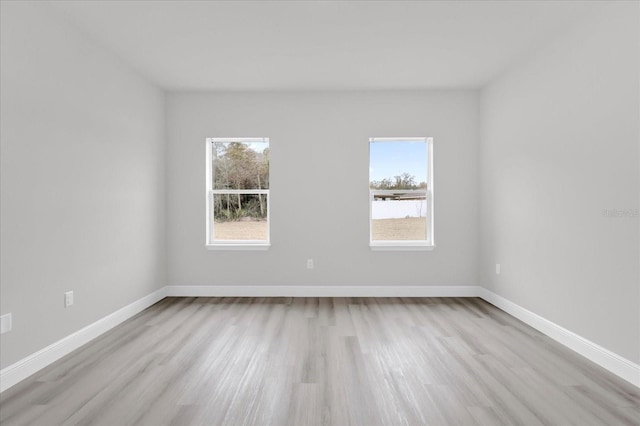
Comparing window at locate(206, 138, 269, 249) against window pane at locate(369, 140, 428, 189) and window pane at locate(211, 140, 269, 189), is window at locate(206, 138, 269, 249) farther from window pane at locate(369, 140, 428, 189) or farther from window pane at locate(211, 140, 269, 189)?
window pane at locate(369, 140, 428, 189)

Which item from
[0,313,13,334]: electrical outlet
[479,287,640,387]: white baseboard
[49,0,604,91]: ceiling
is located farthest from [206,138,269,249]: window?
[479,287,640,387]: white baseboard

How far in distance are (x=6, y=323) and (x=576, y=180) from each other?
14.8ft

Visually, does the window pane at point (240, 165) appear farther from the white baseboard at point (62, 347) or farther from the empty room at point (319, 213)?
the white baseboard at point (62, 347)

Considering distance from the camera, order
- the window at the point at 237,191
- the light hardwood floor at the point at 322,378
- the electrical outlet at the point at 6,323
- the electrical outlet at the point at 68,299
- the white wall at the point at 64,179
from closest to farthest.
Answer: the light hardwood floor at the point at 322,378, the electrical outlet at the point at 6,323, the white wall at the point at 64,179, the electrical outlet at the point at 68,299, the window at the point at 237,191

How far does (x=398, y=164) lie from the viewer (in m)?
4.75

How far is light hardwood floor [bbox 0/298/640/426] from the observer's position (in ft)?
6.48

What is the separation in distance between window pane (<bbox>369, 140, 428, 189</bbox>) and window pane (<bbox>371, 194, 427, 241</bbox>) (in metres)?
0.17

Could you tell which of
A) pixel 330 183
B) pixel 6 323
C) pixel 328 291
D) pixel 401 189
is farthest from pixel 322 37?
pixel 6 323

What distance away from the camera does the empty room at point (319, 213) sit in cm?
231

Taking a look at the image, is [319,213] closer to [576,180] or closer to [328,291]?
[328,291]

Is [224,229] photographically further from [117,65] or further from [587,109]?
[587,109]

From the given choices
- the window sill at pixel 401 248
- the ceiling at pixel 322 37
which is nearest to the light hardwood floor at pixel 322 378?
the window sill at pixel 401 248

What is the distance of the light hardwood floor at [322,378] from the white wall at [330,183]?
100cm

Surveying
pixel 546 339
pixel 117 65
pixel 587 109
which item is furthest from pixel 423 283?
pixel 117 65
